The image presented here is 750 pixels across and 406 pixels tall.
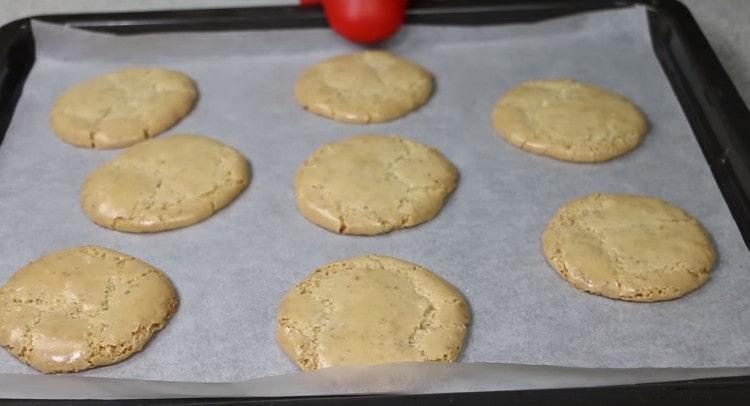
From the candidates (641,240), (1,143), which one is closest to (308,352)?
(641,240)

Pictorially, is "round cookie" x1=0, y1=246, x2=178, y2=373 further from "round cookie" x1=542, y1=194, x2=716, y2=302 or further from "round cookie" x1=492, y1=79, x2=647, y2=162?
"round cookie" x1=492, y1=79, x2=647, y2=162

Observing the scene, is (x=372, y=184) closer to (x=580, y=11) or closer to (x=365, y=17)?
(x=365, y=17)

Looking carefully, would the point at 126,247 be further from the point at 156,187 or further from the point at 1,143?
the point at 1,143

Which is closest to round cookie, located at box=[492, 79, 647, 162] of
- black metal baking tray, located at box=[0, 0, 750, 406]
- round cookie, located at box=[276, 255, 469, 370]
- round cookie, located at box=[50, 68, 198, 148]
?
black metal baking tray, located at box=[0, 0, 750, 406]

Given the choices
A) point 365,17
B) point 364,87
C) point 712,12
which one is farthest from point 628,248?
point 712,12

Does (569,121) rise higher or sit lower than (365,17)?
lower

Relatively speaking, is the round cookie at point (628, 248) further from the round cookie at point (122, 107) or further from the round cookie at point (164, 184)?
the round cookie at point (122, 107)

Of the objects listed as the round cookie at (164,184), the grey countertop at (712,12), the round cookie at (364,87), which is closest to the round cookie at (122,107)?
the round cookie at (164,184)
